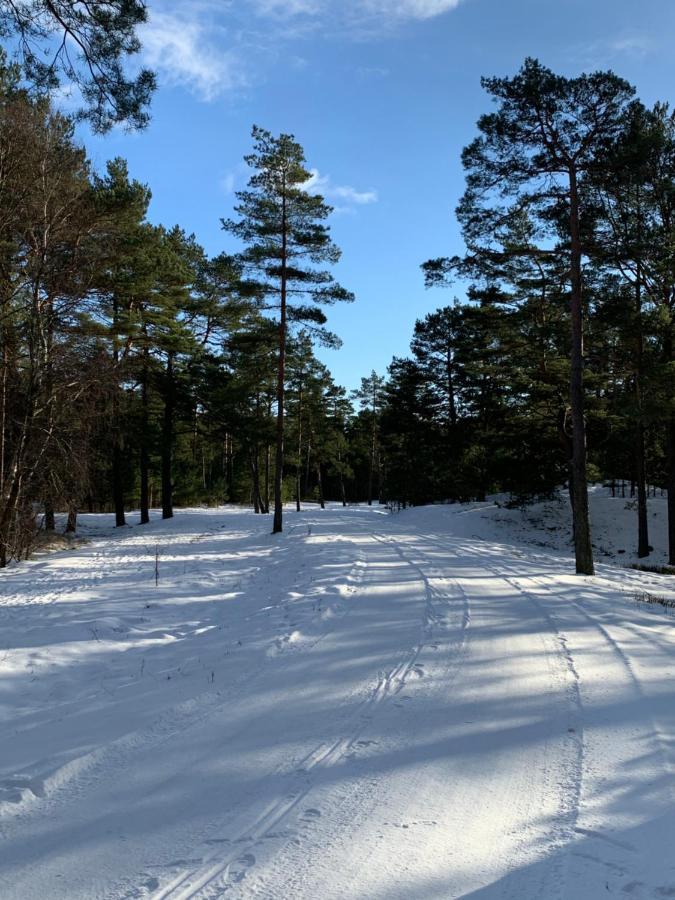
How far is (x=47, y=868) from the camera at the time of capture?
2.73m

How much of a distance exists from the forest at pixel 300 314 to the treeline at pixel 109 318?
0.07 metres

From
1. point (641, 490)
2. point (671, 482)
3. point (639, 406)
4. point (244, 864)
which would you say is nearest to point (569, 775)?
point (244, 864)

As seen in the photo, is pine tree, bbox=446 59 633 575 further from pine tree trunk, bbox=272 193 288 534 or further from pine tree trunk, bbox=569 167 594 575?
pine tree trunk, bbox=272 193 288 534

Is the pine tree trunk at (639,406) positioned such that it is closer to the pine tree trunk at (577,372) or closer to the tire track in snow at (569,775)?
the pine tree trunk at (577,372)

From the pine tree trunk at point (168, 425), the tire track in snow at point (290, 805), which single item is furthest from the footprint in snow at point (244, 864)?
the pine tree trunk at point (168, 425)

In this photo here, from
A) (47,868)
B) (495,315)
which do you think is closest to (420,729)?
(47,868)

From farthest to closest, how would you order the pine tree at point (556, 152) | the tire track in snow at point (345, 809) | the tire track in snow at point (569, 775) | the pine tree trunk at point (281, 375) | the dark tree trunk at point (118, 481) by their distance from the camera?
the dark tree trunk at point (118, 481)
the pine tree trunk at point (281, 375)
the pine tree at point (556, 152)
the tire track in snow at point (569, 775)
the tire track in snow at point (345, 809)

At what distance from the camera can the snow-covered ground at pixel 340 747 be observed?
A: 8.82 ft

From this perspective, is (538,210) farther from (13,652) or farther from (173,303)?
(173,303)

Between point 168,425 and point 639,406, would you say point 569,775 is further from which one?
point 168,425

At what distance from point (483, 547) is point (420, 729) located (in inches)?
466

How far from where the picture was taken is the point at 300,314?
19.4 metres

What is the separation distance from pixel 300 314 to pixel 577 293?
380 inches

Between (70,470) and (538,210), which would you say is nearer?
(538,210)
